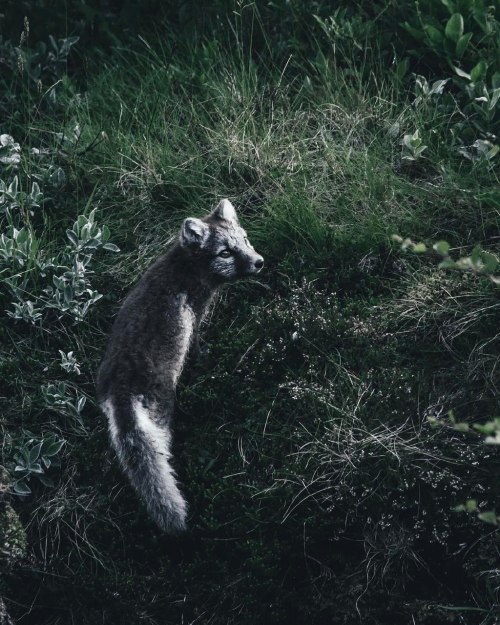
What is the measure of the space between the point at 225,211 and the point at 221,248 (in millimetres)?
267

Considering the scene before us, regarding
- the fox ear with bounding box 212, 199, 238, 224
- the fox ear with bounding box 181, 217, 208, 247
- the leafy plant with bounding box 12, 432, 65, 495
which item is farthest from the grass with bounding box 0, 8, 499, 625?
the fox ear with bounding box 181, 217, 208, 247

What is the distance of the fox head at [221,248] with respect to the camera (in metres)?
5.82

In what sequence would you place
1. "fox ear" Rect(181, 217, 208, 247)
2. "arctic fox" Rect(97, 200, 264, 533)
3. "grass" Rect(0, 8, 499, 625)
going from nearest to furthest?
"grass" Rect(0, 8, 499, 625) → "arctic fox" Rect(97, 200, 264, 533) → "fox ear" Rect(181, 217, 208, 247)

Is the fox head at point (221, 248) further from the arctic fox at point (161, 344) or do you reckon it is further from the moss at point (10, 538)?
the moss at point (10, 538)

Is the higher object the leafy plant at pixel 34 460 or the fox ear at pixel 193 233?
the fox ear at pixel 193 233

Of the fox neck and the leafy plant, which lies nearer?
the leafy plant

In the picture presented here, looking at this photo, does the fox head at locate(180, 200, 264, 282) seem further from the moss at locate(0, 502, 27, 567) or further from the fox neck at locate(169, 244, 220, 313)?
the moss at locate(0, 502, 27, 567)

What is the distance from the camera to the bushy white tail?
194 inches

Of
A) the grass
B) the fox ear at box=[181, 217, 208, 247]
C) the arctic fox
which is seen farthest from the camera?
the fox ear at box=[181, 217, 208, 247]

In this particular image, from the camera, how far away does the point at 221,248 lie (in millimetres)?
5859

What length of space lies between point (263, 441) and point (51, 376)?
1449 mm

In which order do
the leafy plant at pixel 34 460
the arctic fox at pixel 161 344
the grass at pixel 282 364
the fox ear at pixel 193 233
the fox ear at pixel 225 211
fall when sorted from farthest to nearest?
the fox ear at pixel 225 211 → the fox ear at pixel 193 233 → the leafy plant at pixel 34 460 → the arctic fox at pixel 161 344 → the grass at pixel 282 364

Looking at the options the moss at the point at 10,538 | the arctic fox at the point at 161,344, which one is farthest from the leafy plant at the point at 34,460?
the arctic fox at the point at 161,344

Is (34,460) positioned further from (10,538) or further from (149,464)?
(149,464)
